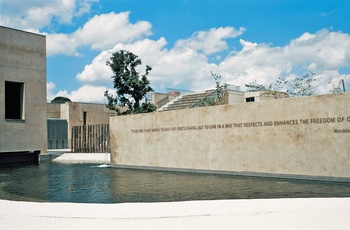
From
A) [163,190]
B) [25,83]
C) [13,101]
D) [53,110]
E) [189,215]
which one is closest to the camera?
[189,215]

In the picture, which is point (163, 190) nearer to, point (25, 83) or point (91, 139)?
point (25, 83)

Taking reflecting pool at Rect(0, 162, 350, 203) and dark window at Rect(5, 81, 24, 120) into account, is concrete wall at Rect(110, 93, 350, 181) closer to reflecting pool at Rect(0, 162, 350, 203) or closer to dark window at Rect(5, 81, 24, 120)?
reflecting pool at Rect(0, 162, 350, 203)

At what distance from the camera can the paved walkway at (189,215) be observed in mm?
5703

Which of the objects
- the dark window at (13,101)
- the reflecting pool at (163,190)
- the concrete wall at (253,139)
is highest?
the dark window at (13,101)

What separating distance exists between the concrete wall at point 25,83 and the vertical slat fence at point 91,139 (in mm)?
3211

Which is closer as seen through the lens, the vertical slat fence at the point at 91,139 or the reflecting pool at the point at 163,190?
the reflecting pool at the point at 163,190

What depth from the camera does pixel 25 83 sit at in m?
25.8

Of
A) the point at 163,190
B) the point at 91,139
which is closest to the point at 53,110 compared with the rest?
the point at 91,139

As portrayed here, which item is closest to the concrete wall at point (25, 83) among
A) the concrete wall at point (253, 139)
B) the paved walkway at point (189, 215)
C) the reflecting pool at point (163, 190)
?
the concrete wall at point (253, 139)

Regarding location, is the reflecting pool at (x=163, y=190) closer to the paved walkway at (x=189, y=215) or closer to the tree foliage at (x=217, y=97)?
the paved walkway at (x=189, y=215)

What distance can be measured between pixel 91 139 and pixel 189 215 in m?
23.3

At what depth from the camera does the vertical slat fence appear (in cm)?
2748

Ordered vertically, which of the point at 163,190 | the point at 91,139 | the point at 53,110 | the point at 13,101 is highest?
the point at 53,110

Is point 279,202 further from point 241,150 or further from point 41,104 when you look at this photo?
point 41,104
